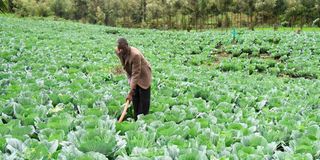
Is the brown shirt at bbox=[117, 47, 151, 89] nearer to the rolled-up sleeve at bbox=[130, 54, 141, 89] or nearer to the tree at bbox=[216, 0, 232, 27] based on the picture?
the rolled-up sleeve at bbox=[130, 54, 141, 89]

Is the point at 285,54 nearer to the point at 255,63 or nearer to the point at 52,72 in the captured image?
the point at 255,63

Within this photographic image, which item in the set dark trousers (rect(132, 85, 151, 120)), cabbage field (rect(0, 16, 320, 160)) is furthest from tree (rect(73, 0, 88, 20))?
dark trousers (rect(132, 85, 151, 120))

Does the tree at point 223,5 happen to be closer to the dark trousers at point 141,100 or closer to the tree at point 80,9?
the tree at point 80,9

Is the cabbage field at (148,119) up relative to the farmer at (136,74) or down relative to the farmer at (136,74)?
down

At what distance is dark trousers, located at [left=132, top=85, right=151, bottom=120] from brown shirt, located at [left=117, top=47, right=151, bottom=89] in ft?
0.36

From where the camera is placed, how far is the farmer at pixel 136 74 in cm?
607

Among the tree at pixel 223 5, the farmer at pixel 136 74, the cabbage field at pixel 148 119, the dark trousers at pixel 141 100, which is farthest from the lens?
the tree at pixel 223 5

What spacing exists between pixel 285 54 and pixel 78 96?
14731 mm

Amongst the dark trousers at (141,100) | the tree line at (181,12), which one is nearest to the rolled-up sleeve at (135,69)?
the dark trousers at (141,100)

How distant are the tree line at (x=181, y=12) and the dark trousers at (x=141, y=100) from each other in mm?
42099

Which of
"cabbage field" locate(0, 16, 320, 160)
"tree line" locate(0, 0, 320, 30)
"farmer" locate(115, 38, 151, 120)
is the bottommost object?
"cabbage field" locate(0, 16, 320, 160)

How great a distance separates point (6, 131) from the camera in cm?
477

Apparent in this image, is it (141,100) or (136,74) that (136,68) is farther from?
(141,100)

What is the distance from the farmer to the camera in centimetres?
607
